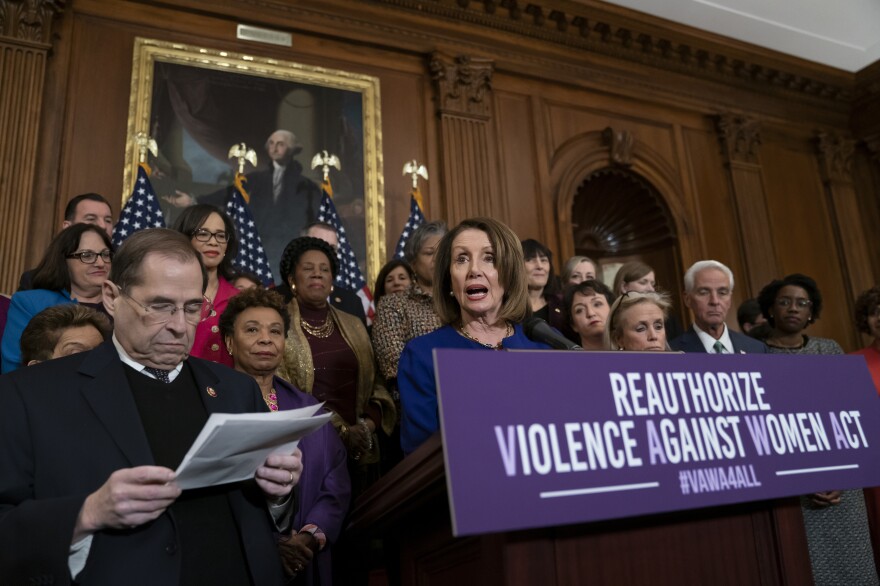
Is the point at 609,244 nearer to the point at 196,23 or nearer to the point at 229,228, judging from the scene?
the point at 196,23

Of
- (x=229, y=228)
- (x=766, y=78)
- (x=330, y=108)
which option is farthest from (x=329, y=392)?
(x=766, y=78)

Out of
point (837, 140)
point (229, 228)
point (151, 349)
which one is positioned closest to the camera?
point (151, 349)

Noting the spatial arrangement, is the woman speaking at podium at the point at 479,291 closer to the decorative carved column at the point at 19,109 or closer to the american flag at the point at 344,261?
the american flag at the point at 344,261

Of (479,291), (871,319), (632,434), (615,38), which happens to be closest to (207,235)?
(479,291)

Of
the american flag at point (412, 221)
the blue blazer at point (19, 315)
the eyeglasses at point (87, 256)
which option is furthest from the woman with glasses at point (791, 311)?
the blue blazer at point (19, 315)

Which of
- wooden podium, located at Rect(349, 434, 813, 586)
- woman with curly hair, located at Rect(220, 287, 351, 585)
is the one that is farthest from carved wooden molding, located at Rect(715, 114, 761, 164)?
wooden podium, located at Rect(349, 434, 813, 586)

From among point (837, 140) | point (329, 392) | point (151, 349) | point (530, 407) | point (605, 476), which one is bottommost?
point (605, 476)

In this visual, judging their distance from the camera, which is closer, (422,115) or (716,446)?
(716,446)

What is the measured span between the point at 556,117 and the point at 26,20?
15.8 ft

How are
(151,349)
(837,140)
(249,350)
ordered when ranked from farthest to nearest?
(837,140), (249,350), (151,349)

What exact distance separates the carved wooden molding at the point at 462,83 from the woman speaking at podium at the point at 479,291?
15.8 feet

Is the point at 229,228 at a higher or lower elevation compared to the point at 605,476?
higher

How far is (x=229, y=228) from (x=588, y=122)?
513cm

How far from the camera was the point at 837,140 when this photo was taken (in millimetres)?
9320
